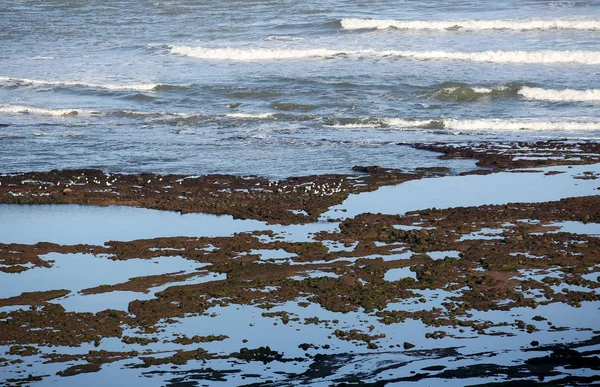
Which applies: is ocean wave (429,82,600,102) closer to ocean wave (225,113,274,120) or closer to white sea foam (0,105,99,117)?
ocean wave (225,113,274,120)

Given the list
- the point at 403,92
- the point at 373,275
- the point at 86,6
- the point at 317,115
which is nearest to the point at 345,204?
the point at 373,275

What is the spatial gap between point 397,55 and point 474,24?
729cm

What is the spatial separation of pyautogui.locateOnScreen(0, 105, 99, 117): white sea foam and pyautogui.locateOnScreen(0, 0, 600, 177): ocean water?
72mm

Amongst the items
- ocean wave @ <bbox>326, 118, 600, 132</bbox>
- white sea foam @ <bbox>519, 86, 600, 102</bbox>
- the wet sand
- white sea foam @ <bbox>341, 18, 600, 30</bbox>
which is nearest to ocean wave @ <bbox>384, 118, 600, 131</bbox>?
ocean wave @ <bbox>326, 118, 600, 132</bbox>

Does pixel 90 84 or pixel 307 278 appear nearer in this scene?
pixel 307 278

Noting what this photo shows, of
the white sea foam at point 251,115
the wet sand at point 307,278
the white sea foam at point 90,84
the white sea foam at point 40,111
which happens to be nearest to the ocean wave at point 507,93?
the white sea foam at point 251,115

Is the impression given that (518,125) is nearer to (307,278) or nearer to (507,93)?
(507,93)

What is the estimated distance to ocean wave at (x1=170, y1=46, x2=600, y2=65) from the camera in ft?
98.1

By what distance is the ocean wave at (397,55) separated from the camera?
98.1ft

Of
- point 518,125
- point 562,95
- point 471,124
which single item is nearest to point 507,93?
point 562,95

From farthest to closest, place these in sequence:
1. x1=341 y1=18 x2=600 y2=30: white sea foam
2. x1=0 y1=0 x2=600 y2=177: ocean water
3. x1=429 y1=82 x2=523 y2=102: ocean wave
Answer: x1=341 y1=18 x2=600 y2=30: white sea foam, x1=429 y1=82 x2=523 y2=102: ocean wave, x1=0 y1=0 x2=600 y2=177: ocean water

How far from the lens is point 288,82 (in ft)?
91.8

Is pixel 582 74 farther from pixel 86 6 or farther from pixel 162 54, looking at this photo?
pixel 86 6

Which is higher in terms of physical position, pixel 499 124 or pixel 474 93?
pixel 474 93
